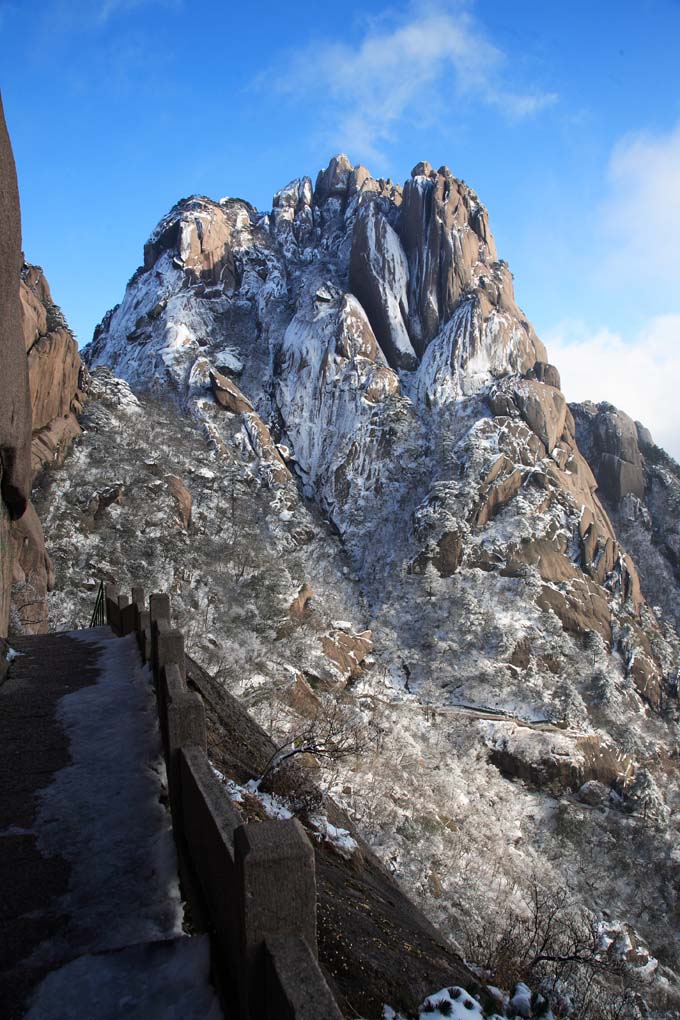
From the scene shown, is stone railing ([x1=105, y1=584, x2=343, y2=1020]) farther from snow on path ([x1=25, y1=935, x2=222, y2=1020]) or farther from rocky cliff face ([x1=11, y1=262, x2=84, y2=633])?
rocky cliff face ([x1=11, y1=262, x2=84, y2=633])

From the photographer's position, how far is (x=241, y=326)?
8475cm

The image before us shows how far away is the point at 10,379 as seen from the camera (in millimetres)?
9516

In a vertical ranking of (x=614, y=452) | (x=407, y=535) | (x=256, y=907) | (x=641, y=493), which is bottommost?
(x=256, y=907)

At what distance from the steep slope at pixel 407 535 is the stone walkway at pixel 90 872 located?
20.1m

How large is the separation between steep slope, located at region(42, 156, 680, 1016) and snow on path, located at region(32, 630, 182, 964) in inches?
791

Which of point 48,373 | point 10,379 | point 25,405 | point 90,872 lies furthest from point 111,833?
point 48,373

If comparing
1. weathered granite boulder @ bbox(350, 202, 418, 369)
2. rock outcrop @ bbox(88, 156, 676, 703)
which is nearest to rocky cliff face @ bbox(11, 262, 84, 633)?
rock outcrop @ bbox(88, 156, 676, 703)

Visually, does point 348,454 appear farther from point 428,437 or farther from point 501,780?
point 501,780

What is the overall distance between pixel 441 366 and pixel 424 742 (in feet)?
149

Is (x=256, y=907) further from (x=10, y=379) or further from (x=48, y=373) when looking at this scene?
(x=48, y=373)

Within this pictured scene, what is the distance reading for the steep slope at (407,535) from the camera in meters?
32.8

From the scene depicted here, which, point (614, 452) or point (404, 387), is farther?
point (614, 452)

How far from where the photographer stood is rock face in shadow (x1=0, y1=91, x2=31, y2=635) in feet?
27.3

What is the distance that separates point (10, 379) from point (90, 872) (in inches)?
305
